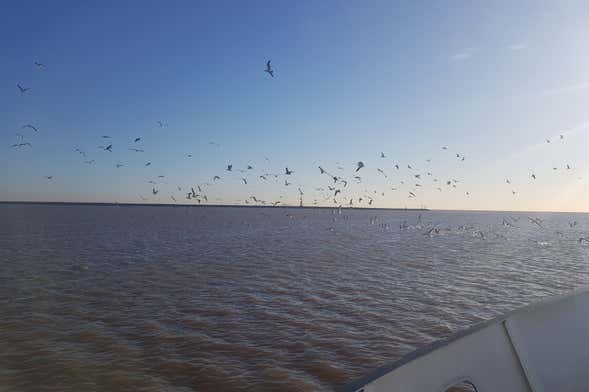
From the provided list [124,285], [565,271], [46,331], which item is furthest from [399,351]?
[565,271]

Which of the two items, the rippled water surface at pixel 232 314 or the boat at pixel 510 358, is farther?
the rippled water surface at pixel 232 314

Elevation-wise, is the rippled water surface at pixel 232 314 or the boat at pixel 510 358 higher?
the boat at pixel 510 358

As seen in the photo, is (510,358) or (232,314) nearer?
(510,358)

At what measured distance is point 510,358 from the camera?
531 centimetres

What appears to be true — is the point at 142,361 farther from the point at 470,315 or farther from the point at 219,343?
the point at 470,315

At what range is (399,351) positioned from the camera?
11.8 m

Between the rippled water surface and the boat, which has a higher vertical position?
the boat

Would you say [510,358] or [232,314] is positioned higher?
[510,358]

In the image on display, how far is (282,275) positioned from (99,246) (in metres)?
24.1

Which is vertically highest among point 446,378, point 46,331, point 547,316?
point 547,316

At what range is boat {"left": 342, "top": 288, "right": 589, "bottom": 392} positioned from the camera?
14.6 ft

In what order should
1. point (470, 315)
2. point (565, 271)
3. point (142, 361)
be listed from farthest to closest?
point (565, 271) → point (470, 315) → point (142, 361)

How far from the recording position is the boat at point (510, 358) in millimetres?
4453

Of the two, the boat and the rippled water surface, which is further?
the rippled water surface
